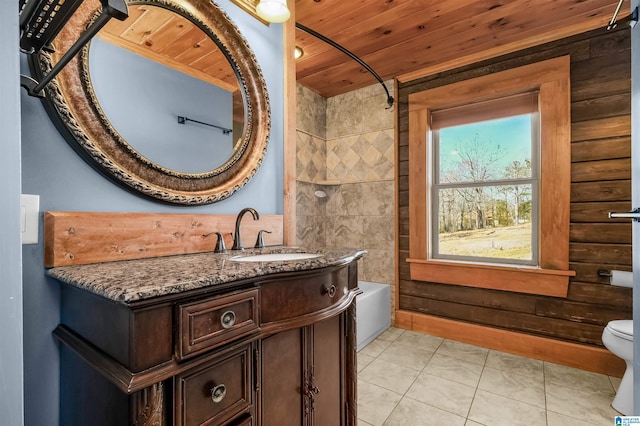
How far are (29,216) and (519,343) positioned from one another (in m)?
3.00

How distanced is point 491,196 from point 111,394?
2.78 metres

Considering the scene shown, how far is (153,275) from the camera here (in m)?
0.72

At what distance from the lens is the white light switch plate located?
805 millimetres

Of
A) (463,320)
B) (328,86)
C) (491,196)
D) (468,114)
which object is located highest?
(328,86)

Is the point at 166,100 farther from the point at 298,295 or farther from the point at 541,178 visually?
the point at 541,178

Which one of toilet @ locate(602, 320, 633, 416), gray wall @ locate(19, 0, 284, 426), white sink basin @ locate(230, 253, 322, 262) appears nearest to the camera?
gray wall @ locate(19, 0, 284, 426)

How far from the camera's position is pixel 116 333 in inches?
24.7

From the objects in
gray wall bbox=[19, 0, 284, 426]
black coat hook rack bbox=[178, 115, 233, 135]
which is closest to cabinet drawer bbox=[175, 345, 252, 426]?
gray wall bbox=[19, 0, 284, 426]

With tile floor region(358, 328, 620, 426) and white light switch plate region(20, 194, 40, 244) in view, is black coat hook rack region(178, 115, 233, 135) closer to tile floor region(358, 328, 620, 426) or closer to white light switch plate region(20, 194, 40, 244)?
white light switch plate region(20, 194, 40, 244)

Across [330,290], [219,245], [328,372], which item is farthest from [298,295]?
[219,245]

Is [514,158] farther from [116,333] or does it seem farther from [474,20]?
[116,333]

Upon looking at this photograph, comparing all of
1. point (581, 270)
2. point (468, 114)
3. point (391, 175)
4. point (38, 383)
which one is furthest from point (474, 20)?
point (38, 383)

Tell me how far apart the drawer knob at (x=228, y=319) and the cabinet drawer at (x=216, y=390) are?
0.08 m

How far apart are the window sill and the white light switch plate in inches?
101
